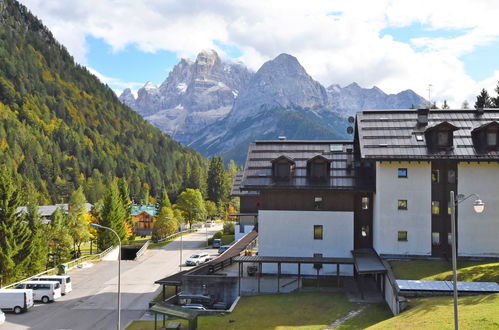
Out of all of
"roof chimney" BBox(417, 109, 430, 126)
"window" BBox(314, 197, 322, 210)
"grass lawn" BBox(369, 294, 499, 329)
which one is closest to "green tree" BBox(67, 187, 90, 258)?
"window" BBox(314, 197, 322, 210)

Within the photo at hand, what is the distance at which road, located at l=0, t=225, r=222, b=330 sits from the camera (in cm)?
4113

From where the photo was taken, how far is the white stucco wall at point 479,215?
43594 millimetres

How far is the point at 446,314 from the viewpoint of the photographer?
2728cm

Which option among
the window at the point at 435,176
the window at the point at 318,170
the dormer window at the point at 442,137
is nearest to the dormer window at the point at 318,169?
the window at the point at 318,170

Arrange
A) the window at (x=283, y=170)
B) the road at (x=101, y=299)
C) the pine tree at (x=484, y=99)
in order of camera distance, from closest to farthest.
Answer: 1. the road at (x=101, y=299)
2. the window at (x=283, y=170)
3. the pine tree at (x=484, y=99)

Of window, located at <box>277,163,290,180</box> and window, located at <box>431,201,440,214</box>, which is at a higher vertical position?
window, located at <box>277,163,290,180</box>

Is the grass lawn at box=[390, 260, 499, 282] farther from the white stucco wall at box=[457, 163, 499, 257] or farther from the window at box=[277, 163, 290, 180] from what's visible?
the window at box=[277, 163, 290, 180]

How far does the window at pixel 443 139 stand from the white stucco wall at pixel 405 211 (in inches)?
93.5

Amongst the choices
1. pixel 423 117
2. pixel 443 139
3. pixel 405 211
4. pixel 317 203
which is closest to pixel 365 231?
pixel 405 211

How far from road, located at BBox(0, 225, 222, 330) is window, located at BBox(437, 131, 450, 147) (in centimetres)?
3150

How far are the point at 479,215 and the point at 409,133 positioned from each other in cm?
978

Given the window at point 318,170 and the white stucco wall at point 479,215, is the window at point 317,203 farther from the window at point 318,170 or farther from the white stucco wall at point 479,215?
the white stucco wall at point 479,215

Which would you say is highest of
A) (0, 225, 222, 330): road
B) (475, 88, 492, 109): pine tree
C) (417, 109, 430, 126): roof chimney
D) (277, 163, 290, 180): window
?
(475, 88, 492, 109): pine tree

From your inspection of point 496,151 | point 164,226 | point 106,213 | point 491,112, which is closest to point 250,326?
point 496,151
